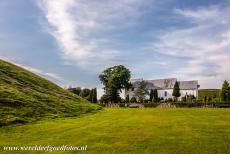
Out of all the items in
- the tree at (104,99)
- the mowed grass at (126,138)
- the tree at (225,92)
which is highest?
the tree at (225,92)

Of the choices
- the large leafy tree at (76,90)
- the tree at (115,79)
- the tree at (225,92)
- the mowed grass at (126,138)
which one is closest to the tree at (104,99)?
the tree at (115,79)

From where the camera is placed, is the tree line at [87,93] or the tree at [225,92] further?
the tree line at [87,93]

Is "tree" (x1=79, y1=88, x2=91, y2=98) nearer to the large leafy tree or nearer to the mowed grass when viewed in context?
the large leafy tree

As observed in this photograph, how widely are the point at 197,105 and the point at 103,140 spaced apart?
54.0m

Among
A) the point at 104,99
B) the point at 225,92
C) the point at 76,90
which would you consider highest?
the point at 76,90

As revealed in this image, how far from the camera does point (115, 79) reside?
400ft

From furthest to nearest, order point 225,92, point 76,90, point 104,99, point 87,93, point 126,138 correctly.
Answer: point 76,90 < point 87,93 < point 104,99 < point 225,92 < point 126,138

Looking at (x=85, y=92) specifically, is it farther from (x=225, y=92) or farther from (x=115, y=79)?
(x=225, y=92)

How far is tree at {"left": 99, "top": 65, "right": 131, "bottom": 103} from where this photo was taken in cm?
11650

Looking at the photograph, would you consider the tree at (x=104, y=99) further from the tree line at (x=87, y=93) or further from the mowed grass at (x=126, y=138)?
the mowed grass at (x=126, y=138)

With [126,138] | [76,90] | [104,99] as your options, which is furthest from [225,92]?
[126,138]

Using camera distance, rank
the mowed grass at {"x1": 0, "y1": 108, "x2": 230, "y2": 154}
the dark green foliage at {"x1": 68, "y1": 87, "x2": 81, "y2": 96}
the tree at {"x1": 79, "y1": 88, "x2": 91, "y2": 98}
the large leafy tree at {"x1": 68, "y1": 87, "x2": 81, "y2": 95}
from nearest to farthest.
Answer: the mowed grass at {"x1": 0, "y1": 108, "x2": 230, "y2": 154}, the tree at {"x1": 79, "y1": 88, "x2": 91, "y2": 98}, the dark green foliage at {"x1": 68, "y1": 87, "x2": 81, "y2": 96}, the large leafy tree at {"x1": 68, "y1": 87, "x2": 81, "y2": 95}

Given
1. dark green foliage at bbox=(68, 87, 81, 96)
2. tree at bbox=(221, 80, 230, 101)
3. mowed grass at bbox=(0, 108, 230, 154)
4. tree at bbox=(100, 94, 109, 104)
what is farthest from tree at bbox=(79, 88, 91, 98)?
mowed grass at bbox=(0, 108, 230, 154)

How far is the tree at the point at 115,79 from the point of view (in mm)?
116500
